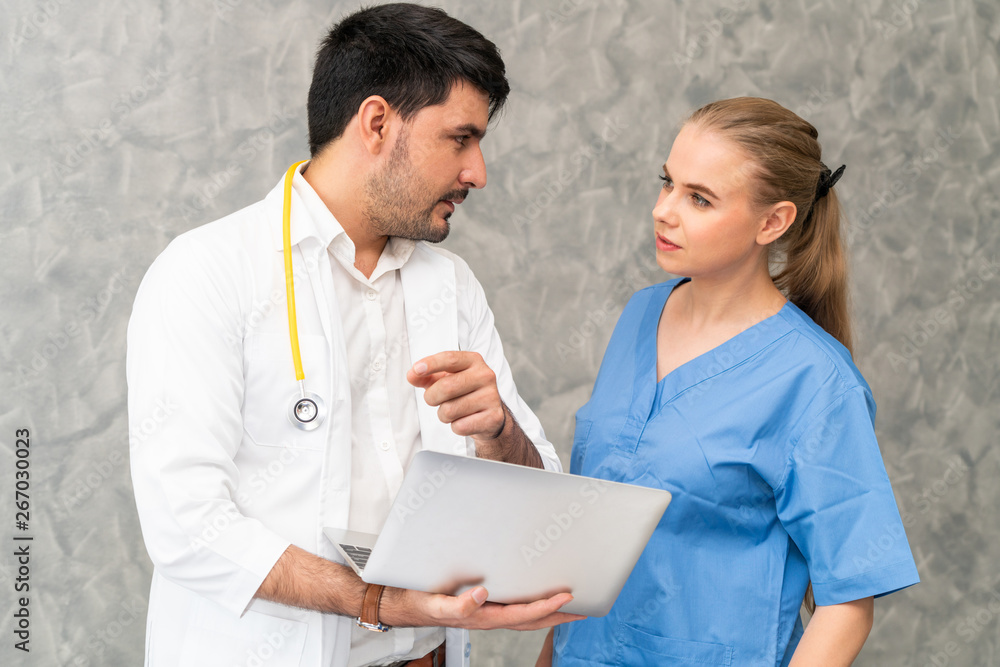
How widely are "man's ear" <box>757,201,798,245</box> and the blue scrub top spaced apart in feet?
0.44

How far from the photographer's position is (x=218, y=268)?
4.10 ft

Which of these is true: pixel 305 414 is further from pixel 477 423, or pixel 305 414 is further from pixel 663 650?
pixel 663 650

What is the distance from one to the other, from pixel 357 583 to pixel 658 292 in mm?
814

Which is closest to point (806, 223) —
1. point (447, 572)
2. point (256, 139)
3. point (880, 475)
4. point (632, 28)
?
point (880, 475)

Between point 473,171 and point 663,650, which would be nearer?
point 663,650

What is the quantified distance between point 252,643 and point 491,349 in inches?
26.0

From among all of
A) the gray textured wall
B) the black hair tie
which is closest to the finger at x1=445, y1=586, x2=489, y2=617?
the black hair tie

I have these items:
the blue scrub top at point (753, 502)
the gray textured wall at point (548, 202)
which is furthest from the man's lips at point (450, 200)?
the gray textured wall at point (548, 202)

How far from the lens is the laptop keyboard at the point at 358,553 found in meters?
1.15

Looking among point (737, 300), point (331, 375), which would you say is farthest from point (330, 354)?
point (737, 300)

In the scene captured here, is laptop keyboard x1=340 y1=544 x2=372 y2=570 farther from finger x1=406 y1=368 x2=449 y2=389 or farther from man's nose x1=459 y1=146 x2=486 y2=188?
man's nose x1=459 y1=146 x2=486 y2=188

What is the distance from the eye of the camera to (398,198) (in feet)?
4.70

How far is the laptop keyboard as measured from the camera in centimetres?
115

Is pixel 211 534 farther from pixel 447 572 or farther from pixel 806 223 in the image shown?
pixel 806 223
